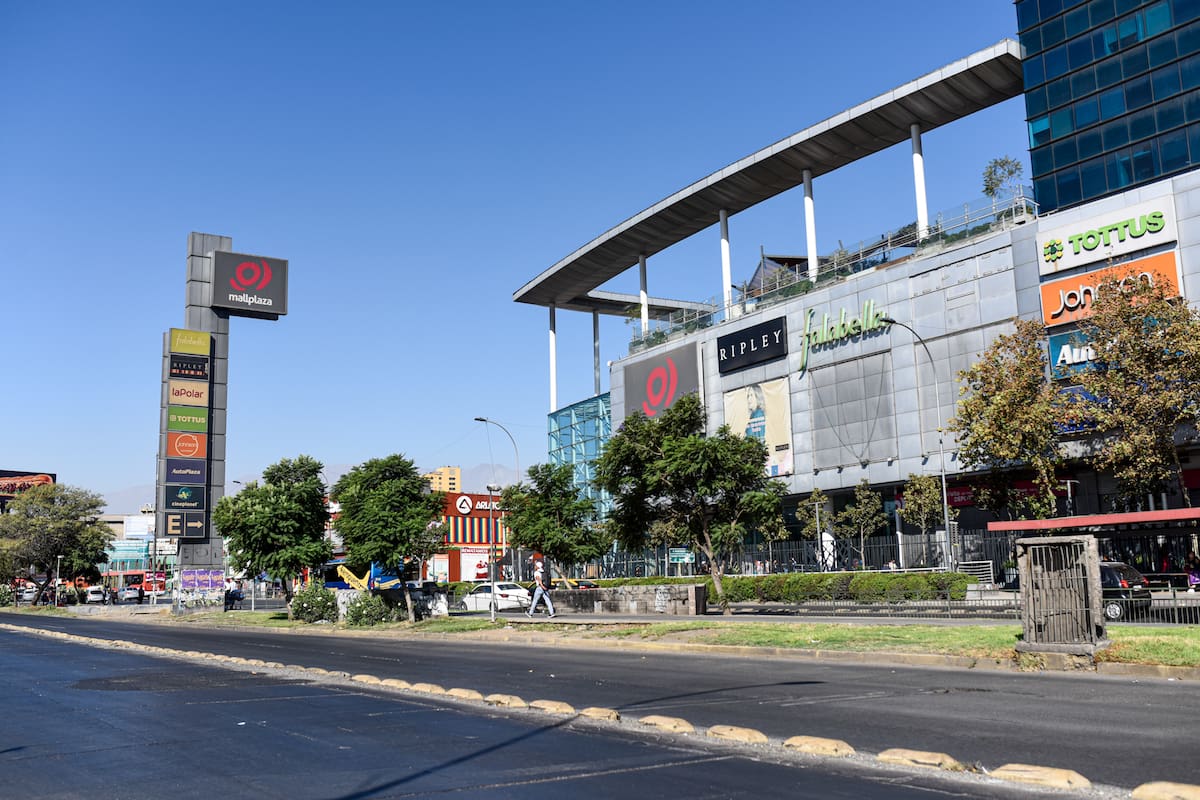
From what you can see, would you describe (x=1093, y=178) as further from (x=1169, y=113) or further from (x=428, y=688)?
(x=428, y=688)

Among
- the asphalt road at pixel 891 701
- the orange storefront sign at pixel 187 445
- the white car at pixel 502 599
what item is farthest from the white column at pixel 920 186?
the orange storefront sign at pixel 187 445

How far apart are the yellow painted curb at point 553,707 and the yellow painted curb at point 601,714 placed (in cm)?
23

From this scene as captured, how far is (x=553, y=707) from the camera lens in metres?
12.4

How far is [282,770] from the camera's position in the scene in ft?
28.7

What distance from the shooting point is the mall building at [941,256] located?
47.2 meters

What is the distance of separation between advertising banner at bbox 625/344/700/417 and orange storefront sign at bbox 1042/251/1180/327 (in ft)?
89.6

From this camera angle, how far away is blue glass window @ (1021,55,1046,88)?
5253 cm

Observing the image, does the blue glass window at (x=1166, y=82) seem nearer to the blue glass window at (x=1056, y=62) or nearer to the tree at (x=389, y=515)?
the blue glass window at (x=1056, y=62)

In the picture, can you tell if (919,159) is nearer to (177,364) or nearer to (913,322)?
(913,322)

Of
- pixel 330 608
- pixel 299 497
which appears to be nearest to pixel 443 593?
pixel 330 608

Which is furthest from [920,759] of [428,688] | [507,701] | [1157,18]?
[1157,18]

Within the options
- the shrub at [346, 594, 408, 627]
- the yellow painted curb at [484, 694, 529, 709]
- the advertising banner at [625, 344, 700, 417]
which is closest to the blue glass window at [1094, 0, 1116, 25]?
the advertising banner at [625, 344, 700, 417]

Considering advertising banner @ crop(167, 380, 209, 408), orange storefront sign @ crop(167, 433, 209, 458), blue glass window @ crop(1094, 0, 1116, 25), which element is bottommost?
orange storefront sign @ crop(167, 433, 209, 458)

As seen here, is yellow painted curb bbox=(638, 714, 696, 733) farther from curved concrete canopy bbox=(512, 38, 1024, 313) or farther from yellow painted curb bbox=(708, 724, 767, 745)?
curved concrete canopy bbox=(512, 38, 1024, 313)
